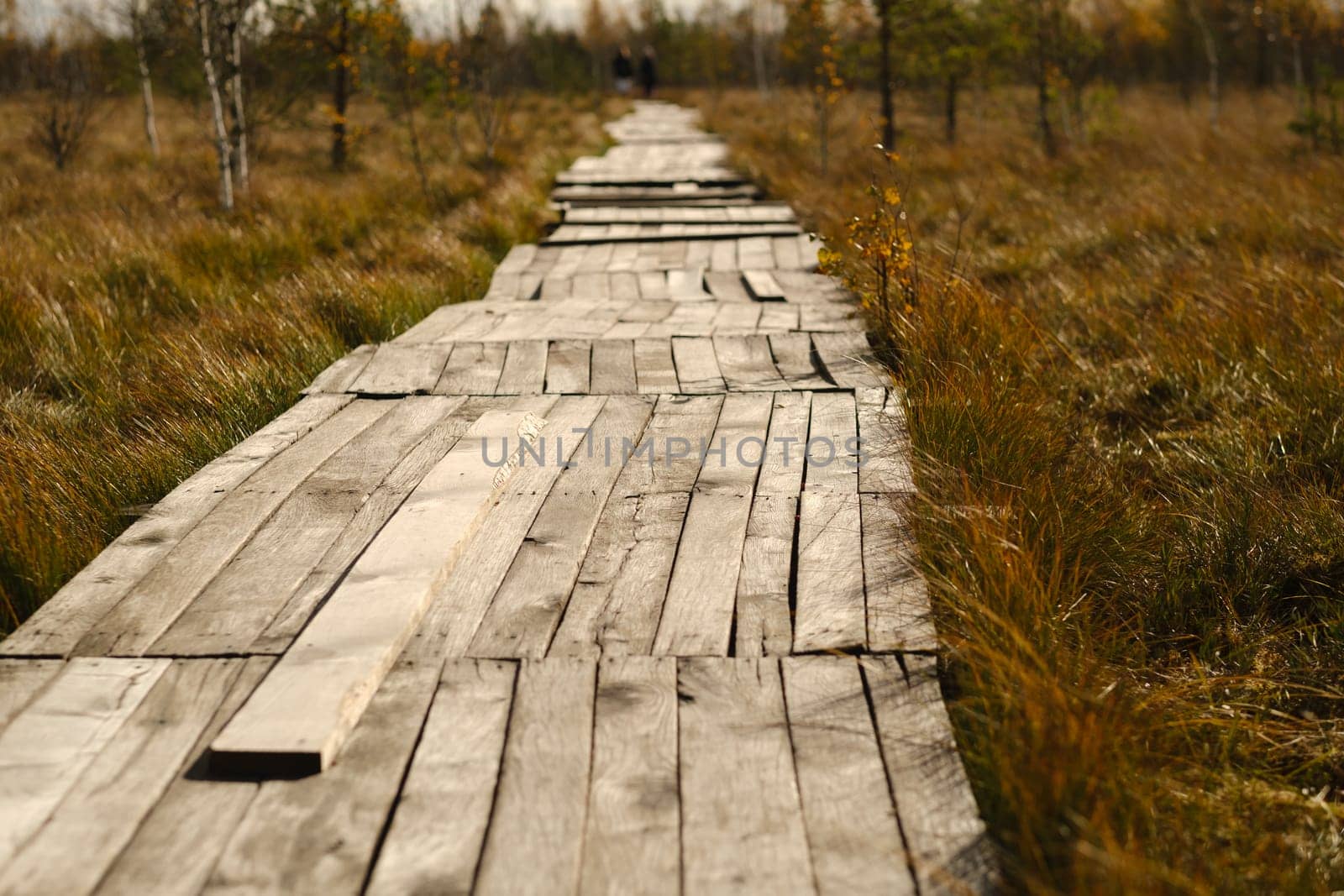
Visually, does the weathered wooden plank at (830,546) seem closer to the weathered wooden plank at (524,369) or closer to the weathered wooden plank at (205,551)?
the weathered wooden plank at (524,369)

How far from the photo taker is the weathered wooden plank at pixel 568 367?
155 inches

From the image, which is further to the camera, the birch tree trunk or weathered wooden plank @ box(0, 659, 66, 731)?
the birch tree trunk

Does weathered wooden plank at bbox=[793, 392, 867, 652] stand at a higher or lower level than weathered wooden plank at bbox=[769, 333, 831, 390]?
lower

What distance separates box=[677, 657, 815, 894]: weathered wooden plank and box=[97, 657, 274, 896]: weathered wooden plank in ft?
2.15

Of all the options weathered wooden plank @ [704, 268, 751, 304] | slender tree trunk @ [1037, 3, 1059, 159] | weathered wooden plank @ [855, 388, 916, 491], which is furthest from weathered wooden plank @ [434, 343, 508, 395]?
slender tree trunk @ [1037, 3, 1059, 159]

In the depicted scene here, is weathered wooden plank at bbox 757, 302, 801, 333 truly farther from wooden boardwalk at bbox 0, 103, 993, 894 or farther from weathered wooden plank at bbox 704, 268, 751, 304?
wooden boardwalk at bbox 0, 103, 993, 894

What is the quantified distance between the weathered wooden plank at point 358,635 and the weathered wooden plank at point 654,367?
0.99m

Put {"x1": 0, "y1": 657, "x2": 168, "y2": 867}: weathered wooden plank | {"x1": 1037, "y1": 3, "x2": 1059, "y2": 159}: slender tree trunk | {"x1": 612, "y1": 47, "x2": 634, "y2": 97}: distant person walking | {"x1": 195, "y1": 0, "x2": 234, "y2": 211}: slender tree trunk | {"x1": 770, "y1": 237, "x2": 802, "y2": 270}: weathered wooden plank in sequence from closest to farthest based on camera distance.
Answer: {"x1": 0, "y1": 657, "x2": 168, "y2": 867}: weathered wooden plank, {"x1": 770, "y1": 237, "x2": 802, "y2": 270}: weathered wooden plank, {"x1": 195, "y1": 0, "x2": 234, "y2": 211}: slender tree trunk, {"x1": 1037, "y1": 3, "x2": 1059, "y2": 159}: slender tree trunk, {"x1": 612, "y1": 47, "x2": 634, "y2": 97}: distant person walking

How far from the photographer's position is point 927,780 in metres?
1.73

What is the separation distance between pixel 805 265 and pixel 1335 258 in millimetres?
2738

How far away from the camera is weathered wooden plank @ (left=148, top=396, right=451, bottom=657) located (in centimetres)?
215

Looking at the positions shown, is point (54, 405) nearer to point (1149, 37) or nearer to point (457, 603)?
point (457, 603)

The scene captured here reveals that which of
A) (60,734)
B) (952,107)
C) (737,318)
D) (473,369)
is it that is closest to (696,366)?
(473,369)

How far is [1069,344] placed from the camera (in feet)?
16.9
